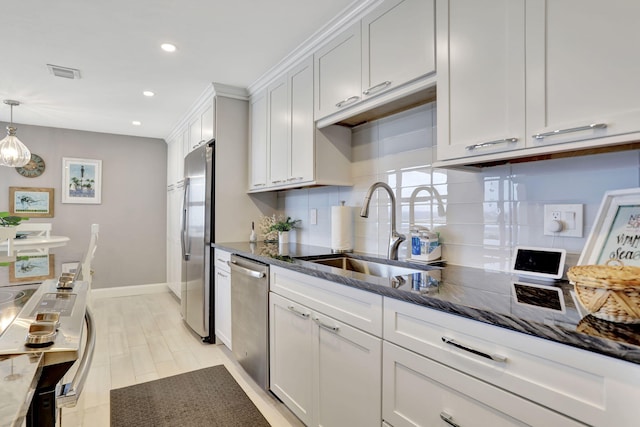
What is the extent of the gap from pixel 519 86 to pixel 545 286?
71 centimetres

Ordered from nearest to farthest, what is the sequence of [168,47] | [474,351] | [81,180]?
[474,351] → [168,47] → [81,180]

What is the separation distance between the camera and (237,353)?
8.43 ft

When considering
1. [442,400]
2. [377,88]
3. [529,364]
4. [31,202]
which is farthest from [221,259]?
[31,202]

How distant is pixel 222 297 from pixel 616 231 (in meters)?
2.62

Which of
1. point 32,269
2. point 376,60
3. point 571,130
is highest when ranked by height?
point 376,60

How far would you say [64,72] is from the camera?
286cm

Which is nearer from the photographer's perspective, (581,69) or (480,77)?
(581,69)

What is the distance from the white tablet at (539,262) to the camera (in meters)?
1.30

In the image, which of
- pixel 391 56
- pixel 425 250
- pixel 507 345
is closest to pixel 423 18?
pixel 391 56

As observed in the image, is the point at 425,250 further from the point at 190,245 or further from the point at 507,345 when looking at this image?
the point at 190,245

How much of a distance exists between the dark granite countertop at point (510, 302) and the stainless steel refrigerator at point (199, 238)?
1700mm

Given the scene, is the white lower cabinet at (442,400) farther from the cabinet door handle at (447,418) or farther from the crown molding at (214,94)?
the crown molding at (214,94)

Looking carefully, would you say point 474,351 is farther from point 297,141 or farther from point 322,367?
point 297,141

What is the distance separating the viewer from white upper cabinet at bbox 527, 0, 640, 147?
962mm
